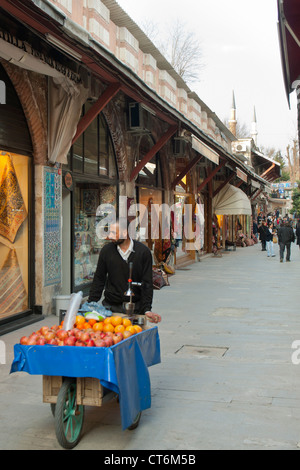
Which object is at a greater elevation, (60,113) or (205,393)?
(60,113)

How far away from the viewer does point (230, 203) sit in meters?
23.7

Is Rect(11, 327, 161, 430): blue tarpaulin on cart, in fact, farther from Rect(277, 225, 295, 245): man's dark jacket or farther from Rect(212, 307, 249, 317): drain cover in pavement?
Rect(277, 225, 295, 245): man's dark jacket

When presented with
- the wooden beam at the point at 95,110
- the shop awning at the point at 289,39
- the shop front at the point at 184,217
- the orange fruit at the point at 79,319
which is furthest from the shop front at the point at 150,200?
the orange fruit at the point at 79,319

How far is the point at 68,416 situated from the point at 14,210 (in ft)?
16.8

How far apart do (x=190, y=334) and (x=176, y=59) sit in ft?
105

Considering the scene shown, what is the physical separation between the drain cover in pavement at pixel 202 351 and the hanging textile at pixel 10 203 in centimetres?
346

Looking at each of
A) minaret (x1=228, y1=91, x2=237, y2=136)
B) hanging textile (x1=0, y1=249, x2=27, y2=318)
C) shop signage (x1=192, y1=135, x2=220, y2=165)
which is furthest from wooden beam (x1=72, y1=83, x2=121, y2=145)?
minaret (x1=228, y1=91, x2=237, y2=136)

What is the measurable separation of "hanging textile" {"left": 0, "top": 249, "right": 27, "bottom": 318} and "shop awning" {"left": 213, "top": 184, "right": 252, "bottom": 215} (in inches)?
633

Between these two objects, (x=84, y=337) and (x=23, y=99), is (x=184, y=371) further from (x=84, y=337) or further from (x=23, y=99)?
(x=23, y=99)

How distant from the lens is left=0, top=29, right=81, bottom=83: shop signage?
677 cm

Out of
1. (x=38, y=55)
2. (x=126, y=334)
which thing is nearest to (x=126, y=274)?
(x=126, y=334)

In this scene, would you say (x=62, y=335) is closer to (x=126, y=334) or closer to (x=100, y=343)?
(x=100, y=343)

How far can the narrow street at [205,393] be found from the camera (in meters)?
4.00
